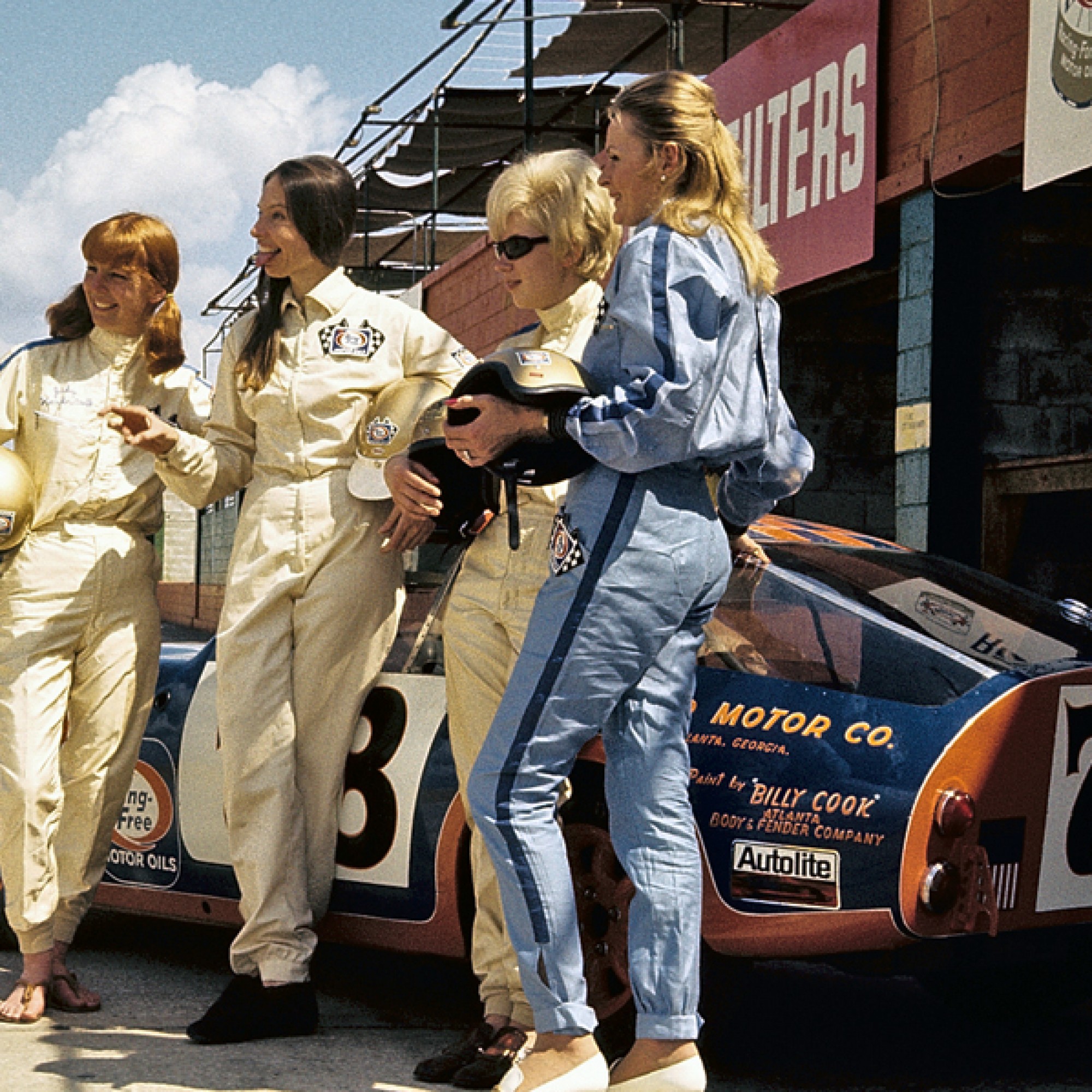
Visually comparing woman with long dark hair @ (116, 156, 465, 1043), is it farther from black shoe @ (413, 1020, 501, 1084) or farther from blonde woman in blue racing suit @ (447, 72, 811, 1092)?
blonde woman in blue racing suit @ (447, 72, 811, 1092)

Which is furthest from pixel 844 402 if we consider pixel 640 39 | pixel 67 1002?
pixel 67 1002

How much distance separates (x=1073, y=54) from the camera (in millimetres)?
6863

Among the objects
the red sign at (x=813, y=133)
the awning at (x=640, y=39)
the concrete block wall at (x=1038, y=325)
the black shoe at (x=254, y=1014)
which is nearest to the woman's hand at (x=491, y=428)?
the black shoe at (x=254, y=1014)

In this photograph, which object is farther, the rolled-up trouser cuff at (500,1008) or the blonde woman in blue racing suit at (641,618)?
the rolled-up trouser cuff at (500,1008)

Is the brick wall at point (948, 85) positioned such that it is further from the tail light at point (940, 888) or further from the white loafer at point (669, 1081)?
the white loafer at point (669, 1081)

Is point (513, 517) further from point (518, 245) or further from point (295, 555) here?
point (295, 555)

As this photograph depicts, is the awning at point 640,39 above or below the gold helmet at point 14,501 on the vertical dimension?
above

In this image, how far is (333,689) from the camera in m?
4.45

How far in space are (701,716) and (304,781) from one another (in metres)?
1.09

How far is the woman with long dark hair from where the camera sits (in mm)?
4312

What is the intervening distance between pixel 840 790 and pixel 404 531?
1155 mm

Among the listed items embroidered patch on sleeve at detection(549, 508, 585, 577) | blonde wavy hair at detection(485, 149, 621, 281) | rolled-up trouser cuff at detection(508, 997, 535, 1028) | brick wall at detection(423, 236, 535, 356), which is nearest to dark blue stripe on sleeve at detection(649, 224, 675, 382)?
embroidered patch on sleeve at detection(549, 508, 585, 577)

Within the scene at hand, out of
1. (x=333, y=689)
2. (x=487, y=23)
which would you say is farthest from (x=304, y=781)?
(x=487, y=23)

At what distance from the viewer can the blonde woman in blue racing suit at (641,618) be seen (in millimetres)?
3197
